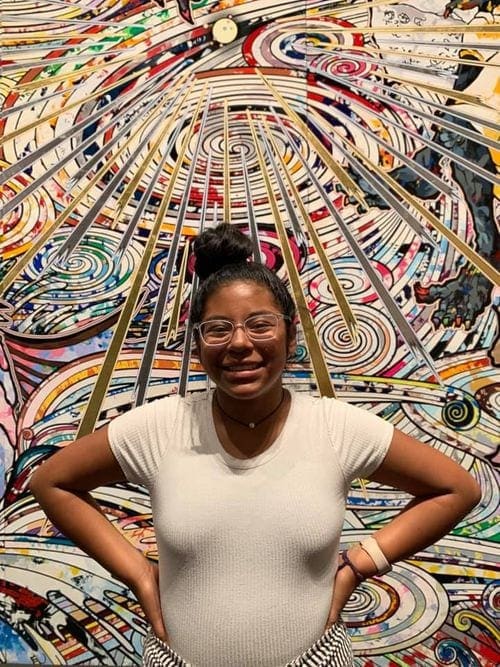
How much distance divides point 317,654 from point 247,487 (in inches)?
10.9

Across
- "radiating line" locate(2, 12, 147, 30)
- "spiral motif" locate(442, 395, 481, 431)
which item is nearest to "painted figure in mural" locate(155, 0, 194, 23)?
"radiating line" locate(2, 12, 147, 30)

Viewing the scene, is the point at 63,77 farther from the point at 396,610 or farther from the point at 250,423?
the point at 396,610

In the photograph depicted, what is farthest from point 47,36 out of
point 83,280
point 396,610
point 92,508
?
point 396,610

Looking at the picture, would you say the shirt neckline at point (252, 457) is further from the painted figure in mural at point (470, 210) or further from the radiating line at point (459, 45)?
the radiating line at point (459, 45)

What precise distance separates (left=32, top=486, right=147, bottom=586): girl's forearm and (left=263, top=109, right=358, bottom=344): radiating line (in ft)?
2.75

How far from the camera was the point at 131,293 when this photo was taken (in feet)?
5.15

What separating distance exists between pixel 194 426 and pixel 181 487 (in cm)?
10

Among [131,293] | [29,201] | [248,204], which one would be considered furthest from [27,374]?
[248,204]

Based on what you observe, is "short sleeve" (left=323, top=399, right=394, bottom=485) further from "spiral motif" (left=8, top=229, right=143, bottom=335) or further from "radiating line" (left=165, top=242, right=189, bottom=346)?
"spiral motif" (left=8, top=229, right=143, bottom=335)

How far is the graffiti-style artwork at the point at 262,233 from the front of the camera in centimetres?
152

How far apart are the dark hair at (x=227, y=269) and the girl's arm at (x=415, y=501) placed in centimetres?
29

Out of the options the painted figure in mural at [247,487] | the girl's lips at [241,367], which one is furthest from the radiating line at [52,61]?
the girl's lips at [241,367]

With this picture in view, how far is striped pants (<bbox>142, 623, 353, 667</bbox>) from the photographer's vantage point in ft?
2.71

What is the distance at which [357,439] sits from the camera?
86 cm
